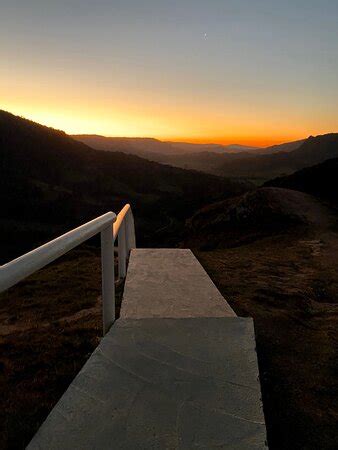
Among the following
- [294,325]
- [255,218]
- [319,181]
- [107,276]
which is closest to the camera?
[107,276]

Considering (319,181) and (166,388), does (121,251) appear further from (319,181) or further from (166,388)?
(319,181)

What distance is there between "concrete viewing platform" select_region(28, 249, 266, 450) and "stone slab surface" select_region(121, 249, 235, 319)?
24 mm

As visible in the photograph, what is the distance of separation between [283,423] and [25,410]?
1414mm

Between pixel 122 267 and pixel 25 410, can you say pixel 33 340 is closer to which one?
pixel 25 410

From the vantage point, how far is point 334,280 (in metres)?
5.17

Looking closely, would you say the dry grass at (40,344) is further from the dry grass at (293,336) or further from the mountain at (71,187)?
the mountain at (71,187)

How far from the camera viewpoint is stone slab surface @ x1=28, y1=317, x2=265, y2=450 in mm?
1629

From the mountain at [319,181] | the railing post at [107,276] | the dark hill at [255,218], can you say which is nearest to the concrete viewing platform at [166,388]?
the railing post at [107,276]

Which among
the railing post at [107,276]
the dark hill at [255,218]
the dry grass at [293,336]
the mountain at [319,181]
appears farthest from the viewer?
the mountain at [319,181]

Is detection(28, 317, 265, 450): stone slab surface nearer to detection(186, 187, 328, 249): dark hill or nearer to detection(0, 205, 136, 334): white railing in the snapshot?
detection(0, 205, 136, 334): white railing

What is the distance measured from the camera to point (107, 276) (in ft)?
9.22

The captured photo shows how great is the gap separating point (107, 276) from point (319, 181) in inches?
690

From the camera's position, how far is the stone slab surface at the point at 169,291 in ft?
9.82

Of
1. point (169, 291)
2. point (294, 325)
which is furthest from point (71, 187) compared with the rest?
point (294, 325)
